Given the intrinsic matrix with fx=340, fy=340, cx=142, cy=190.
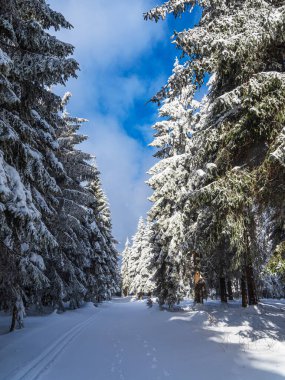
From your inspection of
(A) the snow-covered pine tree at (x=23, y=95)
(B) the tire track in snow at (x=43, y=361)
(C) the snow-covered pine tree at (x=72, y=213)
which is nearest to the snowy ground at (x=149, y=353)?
(B) the tire track in snow at (x=43, y=361)

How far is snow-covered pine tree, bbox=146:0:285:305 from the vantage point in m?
7.48

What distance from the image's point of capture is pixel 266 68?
29.8 ft

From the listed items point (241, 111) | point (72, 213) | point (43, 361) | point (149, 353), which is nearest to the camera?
point (241, 111)

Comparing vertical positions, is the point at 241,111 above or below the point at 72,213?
below

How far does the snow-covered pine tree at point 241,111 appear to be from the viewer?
748 centimetres

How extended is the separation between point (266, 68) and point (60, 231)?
14.7 meters

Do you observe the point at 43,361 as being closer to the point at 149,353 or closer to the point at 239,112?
the point at 149,353

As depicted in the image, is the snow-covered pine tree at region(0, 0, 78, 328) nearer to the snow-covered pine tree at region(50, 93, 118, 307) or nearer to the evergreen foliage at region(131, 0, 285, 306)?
the evergreen foliage at region(131, 0, 285, 306)

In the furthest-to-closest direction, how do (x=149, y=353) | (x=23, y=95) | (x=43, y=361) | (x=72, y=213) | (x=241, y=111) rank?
(x=72, y=213) → (x=149, y=353) → (x=23, y=95) → (x=43, y=361) → (x=241, y=111)

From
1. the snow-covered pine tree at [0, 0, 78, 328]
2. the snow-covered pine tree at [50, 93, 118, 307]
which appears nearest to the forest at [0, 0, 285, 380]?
the snow-covered pine tree at [0, 0, 78, 328]

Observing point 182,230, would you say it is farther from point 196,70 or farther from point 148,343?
point 196,70

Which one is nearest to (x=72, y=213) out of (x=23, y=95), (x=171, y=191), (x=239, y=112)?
(x=171, y=191)

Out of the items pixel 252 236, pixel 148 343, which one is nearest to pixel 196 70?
pixel 252 236

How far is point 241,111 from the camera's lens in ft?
27.7
